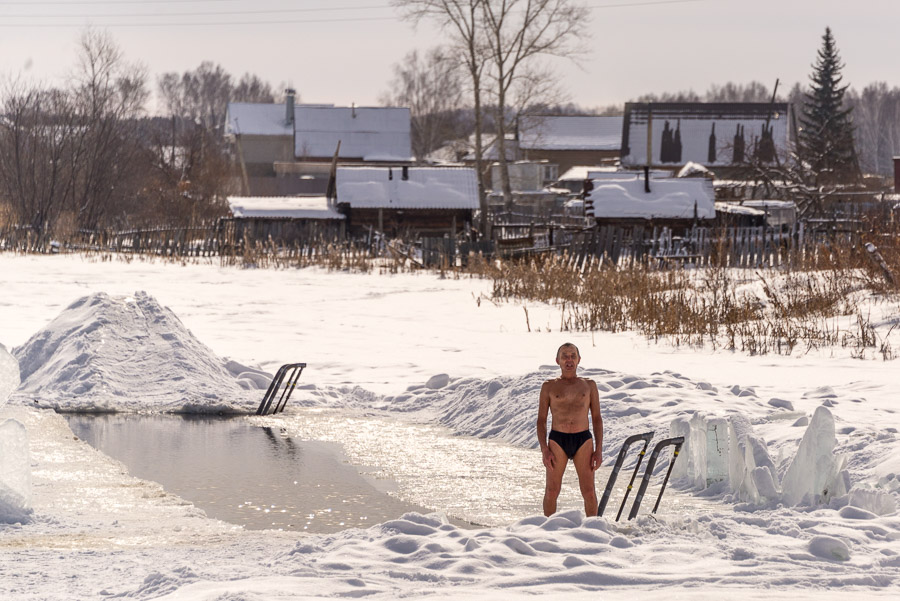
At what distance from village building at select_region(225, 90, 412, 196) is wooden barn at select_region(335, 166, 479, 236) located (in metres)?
22.6

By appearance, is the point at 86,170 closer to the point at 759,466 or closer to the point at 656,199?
the point at 656,199

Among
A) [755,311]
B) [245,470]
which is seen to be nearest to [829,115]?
[755,311]

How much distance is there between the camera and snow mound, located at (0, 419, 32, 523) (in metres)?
5.96

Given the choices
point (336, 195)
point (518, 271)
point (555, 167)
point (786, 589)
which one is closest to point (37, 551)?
point (786, 589)

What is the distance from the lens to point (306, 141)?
2483 inches

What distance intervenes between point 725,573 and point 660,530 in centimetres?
69

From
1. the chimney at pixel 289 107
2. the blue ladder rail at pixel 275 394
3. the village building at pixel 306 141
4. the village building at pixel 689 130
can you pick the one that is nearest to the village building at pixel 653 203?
the blue ladder rail at pixel 275 394

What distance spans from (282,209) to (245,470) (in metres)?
26.5

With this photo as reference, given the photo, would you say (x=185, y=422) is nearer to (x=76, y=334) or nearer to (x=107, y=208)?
(x=76, y=334)

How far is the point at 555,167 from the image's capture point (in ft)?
241

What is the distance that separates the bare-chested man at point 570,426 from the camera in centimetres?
573

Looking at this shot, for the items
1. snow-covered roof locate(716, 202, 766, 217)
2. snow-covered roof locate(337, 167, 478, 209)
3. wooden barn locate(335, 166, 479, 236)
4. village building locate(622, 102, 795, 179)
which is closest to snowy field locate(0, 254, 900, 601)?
snow-covered roof locate(716, 202, 766, 217)

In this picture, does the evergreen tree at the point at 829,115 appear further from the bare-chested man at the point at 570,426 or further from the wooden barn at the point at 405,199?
the bare-chested man at the point at 570,426

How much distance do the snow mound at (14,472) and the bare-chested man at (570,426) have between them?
9.26ft
